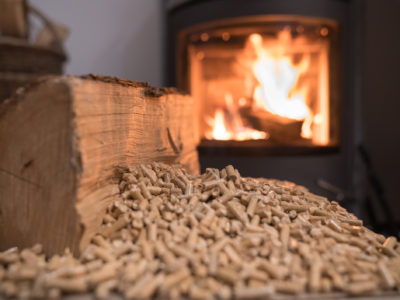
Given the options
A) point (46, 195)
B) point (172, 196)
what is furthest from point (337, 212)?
point (46, 195)

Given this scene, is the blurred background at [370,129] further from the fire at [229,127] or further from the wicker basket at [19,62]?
the wicker basket at [19,62]

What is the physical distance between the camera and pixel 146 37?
258cm

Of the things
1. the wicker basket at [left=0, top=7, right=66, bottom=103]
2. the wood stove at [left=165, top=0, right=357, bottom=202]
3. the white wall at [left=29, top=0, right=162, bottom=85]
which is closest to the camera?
the wicker basket at [left=0, top=7, right=66, bottom=103]

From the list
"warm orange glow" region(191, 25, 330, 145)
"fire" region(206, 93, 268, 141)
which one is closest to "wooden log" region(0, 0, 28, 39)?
"warm orange glow" region(191, 25, 330, 145)

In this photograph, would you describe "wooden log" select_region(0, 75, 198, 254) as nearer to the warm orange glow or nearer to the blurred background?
the blurred background

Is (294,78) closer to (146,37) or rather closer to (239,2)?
(239,2)

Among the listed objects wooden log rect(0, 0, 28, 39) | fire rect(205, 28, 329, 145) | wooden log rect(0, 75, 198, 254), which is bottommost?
wooden log rect(0, 75, 198, 254)

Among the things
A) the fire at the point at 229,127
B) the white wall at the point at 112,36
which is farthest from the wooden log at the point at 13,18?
the fire at the point at 229,127

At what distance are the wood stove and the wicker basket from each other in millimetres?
795

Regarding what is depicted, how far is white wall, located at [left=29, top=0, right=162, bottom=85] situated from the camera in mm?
2469

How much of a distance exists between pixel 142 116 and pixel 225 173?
0.94 ft

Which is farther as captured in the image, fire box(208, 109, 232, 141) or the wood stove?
fire box(208, 109, 232, 141)

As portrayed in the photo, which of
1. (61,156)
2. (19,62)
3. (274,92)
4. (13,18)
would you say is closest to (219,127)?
(274,92)

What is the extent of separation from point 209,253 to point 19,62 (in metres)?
1.60
